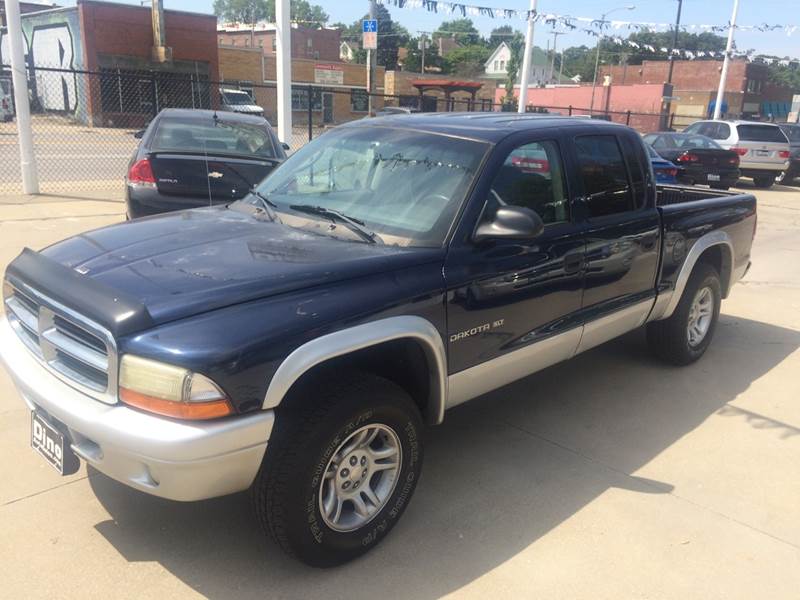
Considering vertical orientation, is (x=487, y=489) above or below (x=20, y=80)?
below

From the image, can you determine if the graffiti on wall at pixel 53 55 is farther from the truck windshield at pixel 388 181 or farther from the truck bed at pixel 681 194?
the truck windshield at pixel 388 181

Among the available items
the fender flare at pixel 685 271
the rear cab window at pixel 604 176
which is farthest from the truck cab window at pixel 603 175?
the fender flare at pixel 685 271

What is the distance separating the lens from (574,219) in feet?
12.7

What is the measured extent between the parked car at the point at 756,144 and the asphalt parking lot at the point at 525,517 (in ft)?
49.9

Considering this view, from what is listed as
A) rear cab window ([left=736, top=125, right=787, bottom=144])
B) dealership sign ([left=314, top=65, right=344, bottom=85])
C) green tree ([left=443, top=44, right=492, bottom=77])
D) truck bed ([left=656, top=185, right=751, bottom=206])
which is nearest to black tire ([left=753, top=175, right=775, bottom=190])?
rear cab window ([left=736, top=125, right=787, bottom=144])

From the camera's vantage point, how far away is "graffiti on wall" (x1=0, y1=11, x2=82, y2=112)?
100ft

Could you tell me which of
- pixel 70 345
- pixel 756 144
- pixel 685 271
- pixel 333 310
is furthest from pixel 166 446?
pixel 756 144

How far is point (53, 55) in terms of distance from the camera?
33906 millimetres

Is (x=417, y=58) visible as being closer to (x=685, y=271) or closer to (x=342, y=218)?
(x=685, y=271)

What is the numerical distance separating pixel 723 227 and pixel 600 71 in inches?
3713

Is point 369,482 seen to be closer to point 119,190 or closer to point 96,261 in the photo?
point 96,261

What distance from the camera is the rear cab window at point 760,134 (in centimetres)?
1814

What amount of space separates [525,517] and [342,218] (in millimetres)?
1705

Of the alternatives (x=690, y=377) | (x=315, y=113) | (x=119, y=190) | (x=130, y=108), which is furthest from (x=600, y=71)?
(x=690, y=377)
